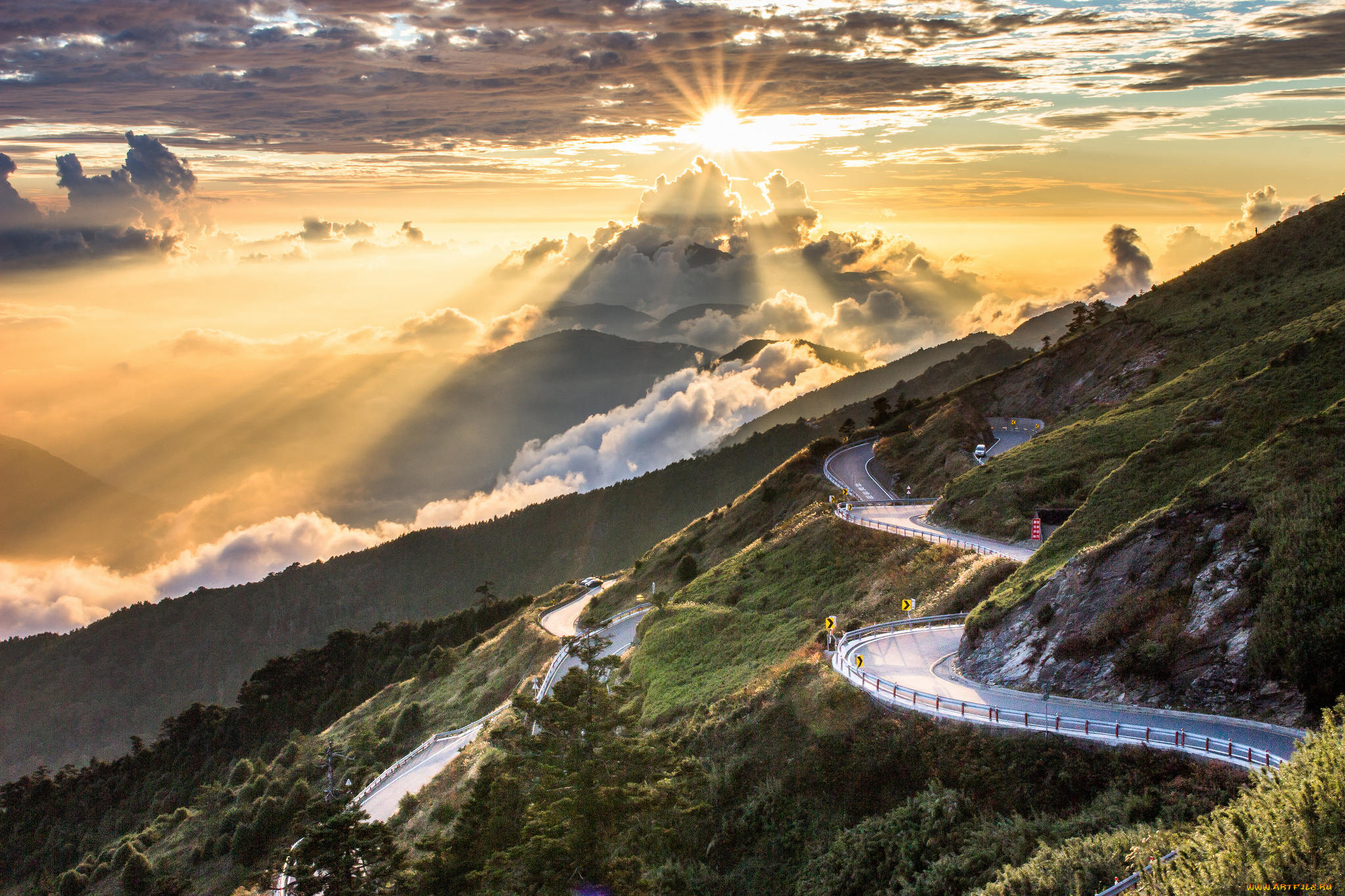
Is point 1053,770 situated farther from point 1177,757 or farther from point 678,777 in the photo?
point 678,777

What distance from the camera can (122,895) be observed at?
162 ft

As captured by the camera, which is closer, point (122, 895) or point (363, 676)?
point (122, 895)

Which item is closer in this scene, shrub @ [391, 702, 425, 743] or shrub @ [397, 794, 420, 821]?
shrub @ [397, 794, 420, 821]

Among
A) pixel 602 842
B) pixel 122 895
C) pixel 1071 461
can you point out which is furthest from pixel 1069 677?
pixel 122 895

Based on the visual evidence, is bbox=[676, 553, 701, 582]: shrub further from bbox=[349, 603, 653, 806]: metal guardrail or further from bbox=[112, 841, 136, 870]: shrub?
bbox=[112, 841, 136, 870]: shrub

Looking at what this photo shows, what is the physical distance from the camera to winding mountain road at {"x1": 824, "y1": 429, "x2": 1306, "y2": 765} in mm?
18531

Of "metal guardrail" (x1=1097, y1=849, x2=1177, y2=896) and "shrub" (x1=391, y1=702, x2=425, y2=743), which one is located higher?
"metal guardrail" (x1=1097, y1=849, x2=1177, y2=896)

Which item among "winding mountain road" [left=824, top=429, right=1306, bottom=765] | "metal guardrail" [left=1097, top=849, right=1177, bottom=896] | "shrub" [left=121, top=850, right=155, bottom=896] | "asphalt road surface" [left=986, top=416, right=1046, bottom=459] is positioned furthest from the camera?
"asphalt road surface" [left=986, top=416, right=1046, bottom=459]

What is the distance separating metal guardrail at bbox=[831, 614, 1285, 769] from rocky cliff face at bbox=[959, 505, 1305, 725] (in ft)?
5.51

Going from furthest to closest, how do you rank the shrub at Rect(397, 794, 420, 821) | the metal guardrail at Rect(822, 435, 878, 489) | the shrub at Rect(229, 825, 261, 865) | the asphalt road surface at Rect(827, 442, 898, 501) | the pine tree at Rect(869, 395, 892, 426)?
the pine tree at Rect(869, 395, 892, 426)
the metal guardrail at Rect(822, 435, 878, 489)
the asphalt road surface at Rect(827, 442, 898, 501)
the shrub at Rect(229, 825, 261, 865)
the shrub at Rect(397, 794, 420, 821)

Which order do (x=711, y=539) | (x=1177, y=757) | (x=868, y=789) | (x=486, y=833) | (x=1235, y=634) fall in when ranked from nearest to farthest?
(x=1177, y=757)
(x=1235, y=634)
(x=868, y=789)
(x=486, y=833)
(x=711, y=539)

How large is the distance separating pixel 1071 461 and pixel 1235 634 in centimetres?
2581

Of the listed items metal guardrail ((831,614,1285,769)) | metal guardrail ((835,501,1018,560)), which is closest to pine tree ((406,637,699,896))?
metal guardrail ((831,614,1285,769))

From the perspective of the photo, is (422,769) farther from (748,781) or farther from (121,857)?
(748,781)
